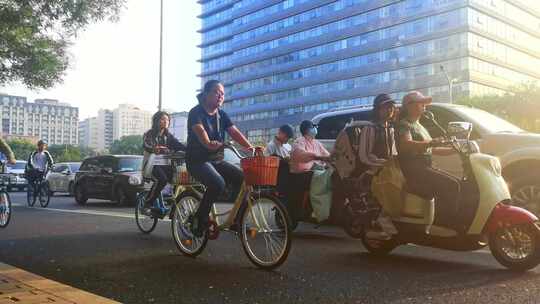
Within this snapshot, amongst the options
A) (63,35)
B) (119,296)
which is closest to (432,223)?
(119,296)

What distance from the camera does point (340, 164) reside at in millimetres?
5957

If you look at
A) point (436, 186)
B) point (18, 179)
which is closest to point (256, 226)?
point (436, 186)

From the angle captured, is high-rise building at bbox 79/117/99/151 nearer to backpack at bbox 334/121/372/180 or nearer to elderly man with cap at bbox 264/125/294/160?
elderly man with cap at bbox 264/125/294/160

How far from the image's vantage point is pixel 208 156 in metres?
5.54

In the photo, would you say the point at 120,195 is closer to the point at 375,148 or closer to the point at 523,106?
the point at 375,148

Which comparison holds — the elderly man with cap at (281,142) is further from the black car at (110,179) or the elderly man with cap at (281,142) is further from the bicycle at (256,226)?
the black car at (110,179)

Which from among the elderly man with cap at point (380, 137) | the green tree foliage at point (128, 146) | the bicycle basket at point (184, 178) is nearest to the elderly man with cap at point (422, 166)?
the elderly man with cap at point (380, 137)

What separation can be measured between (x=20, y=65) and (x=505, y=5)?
2767 inches

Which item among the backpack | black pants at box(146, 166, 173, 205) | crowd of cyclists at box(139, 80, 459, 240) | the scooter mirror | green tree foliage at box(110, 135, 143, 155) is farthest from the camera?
green tree foliage at box(110, 135, 143, 155)

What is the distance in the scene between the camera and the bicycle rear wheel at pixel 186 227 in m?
5.67

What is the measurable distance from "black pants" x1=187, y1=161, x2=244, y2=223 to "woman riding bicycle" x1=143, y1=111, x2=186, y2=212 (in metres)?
2.27

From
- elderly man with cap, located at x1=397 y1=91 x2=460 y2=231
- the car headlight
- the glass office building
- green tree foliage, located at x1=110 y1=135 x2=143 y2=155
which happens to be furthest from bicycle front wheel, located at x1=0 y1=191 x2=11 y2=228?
green tree foliage, located at x1=110 y1=135 x2=143 y2=155

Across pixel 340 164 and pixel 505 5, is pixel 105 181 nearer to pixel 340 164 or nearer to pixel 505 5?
pixel 340 164

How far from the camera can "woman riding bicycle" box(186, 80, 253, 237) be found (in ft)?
17.7
